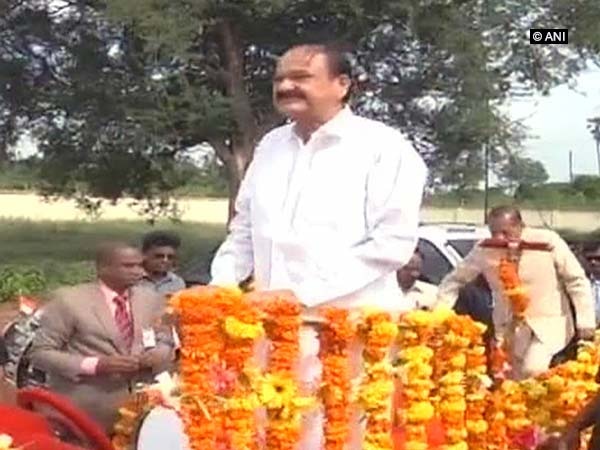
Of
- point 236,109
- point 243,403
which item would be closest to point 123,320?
point 243,403

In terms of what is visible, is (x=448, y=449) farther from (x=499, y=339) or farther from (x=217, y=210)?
(x=217, y=210)

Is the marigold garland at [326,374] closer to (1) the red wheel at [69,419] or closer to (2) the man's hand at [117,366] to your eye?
(1) the red wheel at [69,419]

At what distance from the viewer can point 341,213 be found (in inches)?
196

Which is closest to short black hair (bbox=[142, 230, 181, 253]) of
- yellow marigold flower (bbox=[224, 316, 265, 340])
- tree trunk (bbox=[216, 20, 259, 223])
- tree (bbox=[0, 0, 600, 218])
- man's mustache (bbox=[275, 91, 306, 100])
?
man's mustache (bbox=[275, 91, 306, 100])

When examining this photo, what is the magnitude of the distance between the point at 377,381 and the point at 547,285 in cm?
371

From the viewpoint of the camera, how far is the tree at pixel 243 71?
88.0 ft

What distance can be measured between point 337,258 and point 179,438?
0.91 m

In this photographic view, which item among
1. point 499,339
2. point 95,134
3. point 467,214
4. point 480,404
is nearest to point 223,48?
point 95,134

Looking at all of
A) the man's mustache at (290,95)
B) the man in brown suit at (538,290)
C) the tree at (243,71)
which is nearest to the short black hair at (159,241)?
the man in brown suit at (538,290)

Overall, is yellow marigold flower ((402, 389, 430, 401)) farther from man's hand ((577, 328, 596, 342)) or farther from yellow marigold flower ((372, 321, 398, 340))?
man's hand ((577, 328, 596, 342))

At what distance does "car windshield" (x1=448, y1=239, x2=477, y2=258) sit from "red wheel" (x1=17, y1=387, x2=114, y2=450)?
861 centimetres

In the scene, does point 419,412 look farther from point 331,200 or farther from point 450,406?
point 331,200

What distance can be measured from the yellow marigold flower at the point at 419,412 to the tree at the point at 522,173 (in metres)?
24.4

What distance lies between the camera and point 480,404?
5.62m
